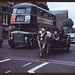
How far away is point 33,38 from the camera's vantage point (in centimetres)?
370

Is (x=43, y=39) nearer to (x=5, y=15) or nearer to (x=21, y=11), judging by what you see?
(x=21, y=11)

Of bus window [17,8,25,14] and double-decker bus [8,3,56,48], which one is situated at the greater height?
bus window [17,8,25,14]

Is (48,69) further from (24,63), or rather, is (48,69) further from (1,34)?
(1,34)

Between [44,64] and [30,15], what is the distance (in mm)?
609

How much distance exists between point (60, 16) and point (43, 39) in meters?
0.35

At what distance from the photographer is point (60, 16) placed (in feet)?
12.4

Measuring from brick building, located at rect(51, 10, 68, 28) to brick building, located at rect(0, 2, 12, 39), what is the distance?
1.89ft

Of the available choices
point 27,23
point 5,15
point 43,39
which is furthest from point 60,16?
point 5,15

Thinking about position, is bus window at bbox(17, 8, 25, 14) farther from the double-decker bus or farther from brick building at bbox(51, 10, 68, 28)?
brick building at bbox(51, 10, 68, 28)

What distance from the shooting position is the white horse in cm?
371

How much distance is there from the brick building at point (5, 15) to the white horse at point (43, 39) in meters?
0.40

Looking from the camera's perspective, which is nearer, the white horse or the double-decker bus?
the double-decker bus

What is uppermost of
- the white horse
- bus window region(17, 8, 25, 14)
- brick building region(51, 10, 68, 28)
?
bus window region(17, 8, 25, 14)

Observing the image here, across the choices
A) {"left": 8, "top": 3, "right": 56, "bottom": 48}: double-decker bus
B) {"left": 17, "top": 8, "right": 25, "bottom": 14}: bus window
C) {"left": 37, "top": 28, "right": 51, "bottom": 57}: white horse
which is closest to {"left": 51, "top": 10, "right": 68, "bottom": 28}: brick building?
{"left": 8, "top": 3, "right": 56, "bottom": 48}: double-decker bus
